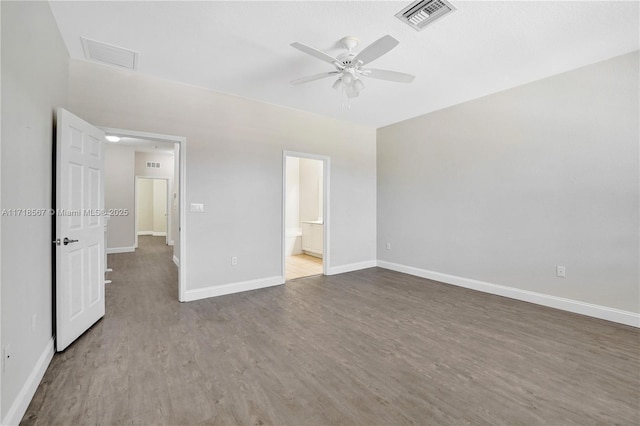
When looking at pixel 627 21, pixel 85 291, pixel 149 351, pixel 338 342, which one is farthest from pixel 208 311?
pixel 627 21

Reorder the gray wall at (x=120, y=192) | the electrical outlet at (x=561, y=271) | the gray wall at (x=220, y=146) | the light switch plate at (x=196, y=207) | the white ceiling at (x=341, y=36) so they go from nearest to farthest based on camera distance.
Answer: the white ceiling at (x=341, y=36) → the gray wall at (x=220, y=146) → the electrical outlet at (x=561, y=271) → the light switch plate at (x=196, y=207) → the gray wall at (x=120, y=192)

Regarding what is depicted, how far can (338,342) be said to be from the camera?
2674 mm

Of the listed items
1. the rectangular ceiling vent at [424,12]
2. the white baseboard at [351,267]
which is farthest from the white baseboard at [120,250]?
the rectangular ceiling vent at [424,12]

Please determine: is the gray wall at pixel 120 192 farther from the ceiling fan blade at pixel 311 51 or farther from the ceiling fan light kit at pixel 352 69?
the ceiling fan blade at pixel 311 51

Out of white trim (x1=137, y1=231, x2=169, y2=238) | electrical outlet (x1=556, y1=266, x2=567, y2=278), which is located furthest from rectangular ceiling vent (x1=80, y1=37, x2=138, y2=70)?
white trim (x1=137, y1=231, x2=169, y2=238)

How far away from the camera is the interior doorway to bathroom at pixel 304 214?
6695 millimetres

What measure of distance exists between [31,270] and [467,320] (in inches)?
152

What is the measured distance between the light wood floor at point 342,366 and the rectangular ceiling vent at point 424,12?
281 centimetres

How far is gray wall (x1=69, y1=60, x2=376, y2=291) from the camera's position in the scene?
329 centimetres

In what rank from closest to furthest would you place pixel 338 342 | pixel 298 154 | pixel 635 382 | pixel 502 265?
pixel 635 382
pixel 338 342
pixel 502 265
pixel 298 154

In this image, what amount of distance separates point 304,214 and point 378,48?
18.3ft

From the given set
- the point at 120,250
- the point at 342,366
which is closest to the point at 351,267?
the point at 342,366

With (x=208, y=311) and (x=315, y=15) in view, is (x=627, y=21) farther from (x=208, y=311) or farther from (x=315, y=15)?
(x=208, y=311)

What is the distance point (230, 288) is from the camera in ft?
13.4
